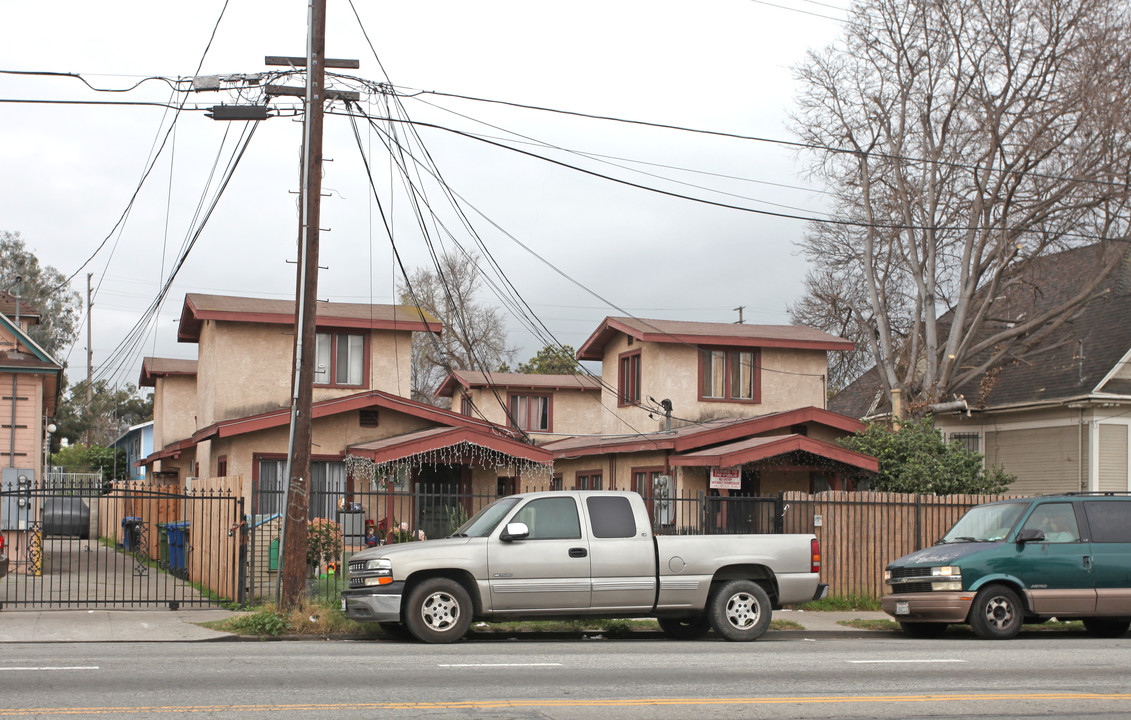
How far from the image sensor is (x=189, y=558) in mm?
20594

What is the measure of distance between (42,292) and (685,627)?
53038 mm

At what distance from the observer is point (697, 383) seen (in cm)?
2833

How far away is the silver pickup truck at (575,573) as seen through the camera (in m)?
13.8

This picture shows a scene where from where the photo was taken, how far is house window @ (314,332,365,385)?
25.6 m

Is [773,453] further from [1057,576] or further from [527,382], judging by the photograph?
[527,382]

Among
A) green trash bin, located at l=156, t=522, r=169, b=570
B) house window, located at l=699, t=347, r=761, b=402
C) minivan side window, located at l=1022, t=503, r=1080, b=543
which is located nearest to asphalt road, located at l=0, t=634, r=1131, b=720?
minivan side window, located at l=1022, t=503, r=1080, b=543

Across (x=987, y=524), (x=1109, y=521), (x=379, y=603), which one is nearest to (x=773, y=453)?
(x=987, y=524)

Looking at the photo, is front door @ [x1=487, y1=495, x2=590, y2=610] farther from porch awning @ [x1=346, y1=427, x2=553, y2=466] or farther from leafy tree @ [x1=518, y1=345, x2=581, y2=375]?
leafy tree @ [x1=518, y1=345, x2=581, y2=375]

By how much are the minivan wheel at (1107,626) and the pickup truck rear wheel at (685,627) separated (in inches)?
211

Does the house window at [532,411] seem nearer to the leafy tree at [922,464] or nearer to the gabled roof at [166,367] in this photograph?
the gabled roof at [166,367]

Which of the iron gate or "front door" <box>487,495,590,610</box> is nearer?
"front door" <box>487,495,590,610</box>

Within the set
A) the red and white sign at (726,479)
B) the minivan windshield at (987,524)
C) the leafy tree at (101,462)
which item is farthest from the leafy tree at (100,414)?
the minivan windshield at (987,524)

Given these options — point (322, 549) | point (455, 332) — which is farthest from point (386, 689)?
point (455, 332)

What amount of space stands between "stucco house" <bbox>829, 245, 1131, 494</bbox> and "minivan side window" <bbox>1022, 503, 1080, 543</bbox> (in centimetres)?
1325
